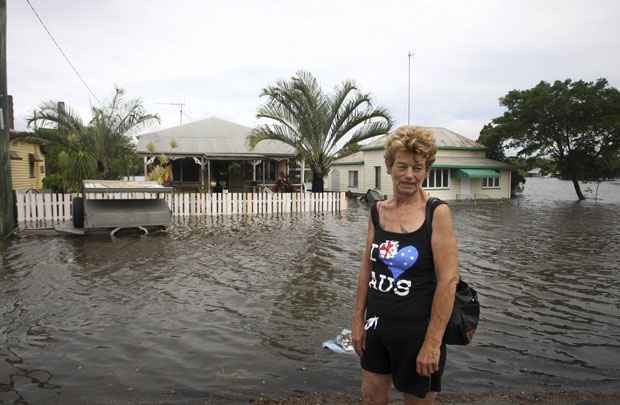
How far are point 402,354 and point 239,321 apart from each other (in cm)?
319

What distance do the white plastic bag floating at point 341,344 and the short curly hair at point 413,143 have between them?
2466 millimetres

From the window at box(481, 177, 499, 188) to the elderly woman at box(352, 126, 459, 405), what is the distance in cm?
2942

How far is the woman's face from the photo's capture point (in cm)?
222

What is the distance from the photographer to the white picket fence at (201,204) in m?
13.6

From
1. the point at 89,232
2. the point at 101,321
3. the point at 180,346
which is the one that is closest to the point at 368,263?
the point at 180,346

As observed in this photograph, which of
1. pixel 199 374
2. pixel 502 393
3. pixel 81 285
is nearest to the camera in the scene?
pixel 502 393

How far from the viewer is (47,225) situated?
41.6 ft

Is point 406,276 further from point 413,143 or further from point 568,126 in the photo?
point 568,126

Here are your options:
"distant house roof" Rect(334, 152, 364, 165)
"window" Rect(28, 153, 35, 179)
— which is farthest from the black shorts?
"window" Rect(28, 153, 35, 179)

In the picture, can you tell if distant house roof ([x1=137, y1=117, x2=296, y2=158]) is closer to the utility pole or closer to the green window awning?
the utility pole

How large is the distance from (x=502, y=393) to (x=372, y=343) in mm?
1798

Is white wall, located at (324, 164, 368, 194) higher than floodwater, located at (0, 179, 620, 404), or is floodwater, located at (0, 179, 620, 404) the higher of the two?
white wall, located at (324, 164, 368, 194)

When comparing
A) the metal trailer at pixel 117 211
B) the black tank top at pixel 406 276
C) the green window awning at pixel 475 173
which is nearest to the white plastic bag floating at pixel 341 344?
the black tank top at pixel 406 276

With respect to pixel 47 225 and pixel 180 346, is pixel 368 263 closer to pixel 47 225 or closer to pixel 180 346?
pixel 180 346
